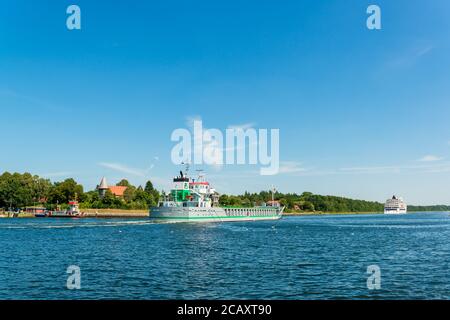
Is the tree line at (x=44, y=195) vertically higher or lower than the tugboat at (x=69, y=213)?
higher

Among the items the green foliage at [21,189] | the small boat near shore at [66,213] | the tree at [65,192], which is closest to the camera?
the small boat near shore at [66,213]

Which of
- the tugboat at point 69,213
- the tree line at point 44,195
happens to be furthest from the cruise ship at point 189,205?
the tree line at point 44,195

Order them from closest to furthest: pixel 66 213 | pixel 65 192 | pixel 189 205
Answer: pixel 189 205
pixel 66 213
pixel 65 192

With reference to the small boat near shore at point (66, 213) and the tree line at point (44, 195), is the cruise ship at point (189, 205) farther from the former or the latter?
the tree line at point (44, 195)

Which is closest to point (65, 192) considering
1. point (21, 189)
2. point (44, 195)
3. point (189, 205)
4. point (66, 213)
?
point (44, 195)

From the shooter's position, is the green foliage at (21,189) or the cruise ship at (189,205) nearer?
the cruise ship at (189,205)

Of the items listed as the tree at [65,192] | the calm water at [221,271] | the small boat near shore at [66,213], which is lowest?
the small boat near shore at [66,213]

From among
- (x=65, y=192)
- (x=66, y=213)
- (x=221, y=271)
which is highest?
(x=65, y=192)

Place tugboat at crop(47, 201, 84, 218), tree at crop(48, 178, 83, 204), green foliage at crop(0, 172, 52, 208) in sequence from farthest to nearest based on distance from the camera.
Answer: tree at crop(48, 178, 83, 204)
green foliage at crop(0, 172, 52, 208)
tugboat at crop(47, 201, 84, 218)

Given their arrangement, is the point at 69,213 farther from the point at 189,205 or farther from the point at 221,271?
the point at 221,271

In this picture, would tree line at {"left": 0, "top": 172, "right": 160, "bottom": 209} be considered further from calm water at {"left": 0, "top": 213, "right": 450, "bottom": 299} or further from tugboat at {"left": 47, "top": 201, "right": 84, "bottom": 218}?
calm water at {"left": 0, "top": 213, "right": 450, "bottom": 299}

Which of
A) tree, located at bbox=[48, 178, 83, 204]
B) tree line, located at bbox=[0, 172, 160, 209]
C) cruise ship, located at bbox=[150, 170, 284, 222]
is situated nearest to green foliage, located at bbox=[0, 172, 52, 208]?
tree line, located at bbox=[0, 172, 160, 209]

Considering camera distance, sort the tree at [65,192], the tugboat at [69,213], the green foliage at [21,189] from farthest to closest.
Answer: the tree at [65,192] < the green foliage at [21,189] < the tugboat at [69,213]
